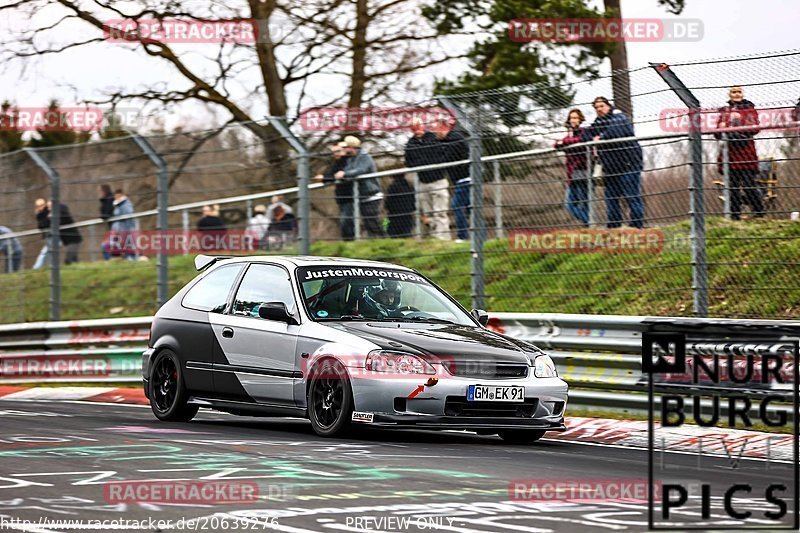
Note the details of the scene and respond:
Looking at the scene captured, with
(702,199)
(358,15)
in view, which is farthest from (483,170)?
(358,15)

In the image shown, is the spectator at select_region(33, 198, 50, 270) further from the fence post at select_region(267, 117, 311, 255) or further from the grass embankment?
the fence post at select_region(267, 117, 311, 255)

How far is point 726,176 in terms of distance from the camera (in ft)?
40.0

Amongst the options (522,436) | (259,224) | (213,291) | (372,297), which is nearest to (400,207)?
(259,224)

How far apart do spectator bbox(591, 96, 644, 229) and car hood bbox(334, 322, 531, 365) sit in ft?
8.78

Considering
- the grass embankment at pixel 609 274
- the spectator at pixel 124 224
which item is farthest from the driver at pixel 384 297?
the spectator at pixel 124 224

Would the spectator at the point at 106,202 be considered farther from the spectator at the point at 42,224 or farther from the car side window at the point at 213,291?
the car side window at the point at 213,291

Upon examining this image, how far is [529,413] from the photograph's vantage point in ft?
34.7

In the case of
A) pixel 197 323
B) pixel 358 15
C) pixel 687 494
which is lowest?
pixel 687 494

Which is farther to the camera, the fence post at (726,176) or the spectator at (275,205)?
the spectator at (275,205)

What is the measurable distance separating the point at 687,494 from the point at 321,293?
4635 mm

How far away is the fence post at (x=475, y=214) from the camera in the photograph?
14.4 metres

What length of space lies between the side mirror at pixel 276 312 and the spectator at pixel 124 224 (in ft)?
29.2

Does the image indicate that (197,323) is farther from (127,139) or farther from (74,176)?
(74,176)

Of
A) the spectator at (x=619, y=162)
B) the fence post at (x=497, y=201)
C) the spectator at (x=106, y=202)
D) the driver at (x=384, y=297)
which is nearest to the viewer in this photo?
the driver at (x=384, y=297)
